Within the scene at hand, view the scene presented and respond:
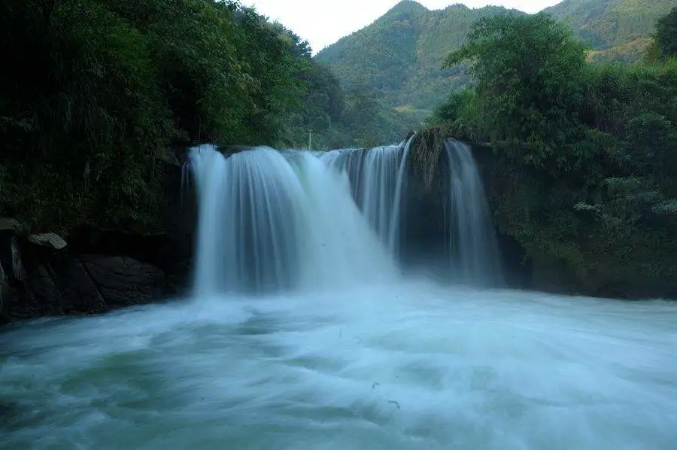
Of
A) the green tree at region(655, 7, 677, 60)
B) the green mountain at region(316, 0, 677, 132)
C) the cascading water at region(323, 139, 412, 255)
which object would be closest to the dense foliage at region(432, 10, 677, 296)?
the cascading water at region(323, 139, 412, 255)

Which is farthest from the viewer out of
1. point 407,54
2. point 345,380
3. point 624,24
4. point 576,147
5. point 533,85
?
point 407,54

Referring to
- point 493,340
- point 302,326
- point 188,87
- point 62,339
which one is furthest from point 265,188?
point 493,340

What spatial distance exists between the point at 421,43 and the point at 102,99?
105m

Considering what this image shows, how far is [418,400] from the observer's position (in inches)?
176

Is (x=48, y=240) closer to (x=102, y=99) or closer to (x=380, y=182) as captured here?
(x=102, y=99)

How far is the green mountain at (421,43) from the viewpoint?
62.9 metres

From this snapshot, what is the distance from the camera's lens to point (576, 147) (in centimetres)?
1015

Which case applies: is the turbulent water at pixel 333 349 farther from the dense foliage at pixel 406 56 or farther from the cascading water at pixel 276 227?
the dense foliage at pixel 406 56

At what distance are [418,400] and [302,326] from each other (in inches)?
130

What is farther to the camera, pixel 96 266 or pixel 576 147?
pixel 576 147

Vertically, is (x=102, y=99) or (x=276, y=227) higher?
(x=102, y=99)

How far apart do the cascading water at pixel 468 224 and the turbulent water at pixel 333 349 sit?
0.15 feet

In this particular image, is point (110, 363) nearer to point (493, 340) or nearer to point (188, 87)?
point (493, 340)

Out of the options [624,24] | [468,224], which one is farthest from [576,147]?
[624,24]
